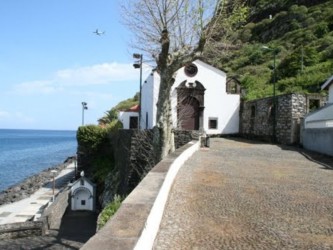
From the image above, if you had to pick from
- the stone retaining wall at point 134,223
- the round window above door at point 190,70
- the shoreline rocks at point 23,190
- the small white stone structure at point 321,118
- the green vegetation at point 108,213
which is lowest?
the shoreline rocks at point 23,190

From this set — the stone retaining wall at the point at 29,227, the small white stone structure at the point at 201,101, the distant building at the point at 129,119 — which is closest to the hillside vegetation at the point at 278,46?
the small white stone structure at the point at 201,101

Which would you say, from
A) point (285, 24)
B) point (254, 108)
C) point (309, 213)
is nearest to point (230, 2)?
point (309, 213)

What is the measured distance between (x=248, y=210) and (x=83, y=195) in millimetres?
28479

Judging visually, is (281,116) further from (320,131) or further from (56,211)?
(56,211)

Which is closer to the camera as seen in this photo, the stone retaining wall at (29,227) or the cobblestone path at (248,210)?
the cobblestone path at (248,210)

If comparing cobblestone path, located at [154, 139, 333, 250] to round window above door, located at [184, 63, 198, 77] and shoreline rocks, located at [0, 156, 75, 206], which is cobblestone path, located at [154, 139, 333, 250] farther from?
shoreline rocks, located at [0, 156, 75, 206]

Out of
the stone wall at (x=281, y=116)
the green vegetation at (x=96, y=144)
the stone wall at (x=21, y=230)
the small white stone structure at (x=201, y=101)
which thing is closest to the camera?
the stone wall at (x=21, y=230)

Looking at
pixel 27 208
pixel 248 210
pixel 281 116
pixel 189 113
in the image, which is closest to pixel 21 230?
pixel 27 208

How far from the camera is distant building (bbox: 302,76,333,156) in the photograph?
19094 mm

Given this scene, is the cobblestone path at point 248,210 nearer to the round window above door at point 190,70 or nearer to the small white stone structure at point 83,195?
the round window above door at point 190,70

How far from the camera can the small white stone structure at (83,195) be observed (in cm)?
3434

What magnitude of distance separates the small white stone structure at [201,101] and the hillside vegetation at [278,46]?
158 centimetres

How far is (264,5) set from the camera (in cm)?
8606

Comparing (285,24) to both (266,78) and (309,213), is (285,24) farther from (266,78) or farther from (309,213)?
(309,213)
